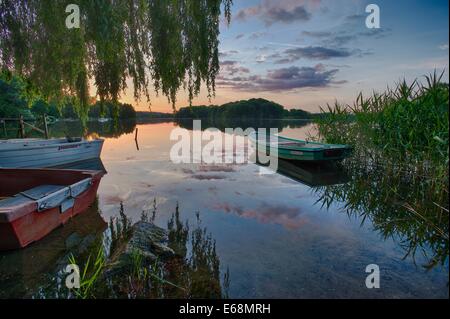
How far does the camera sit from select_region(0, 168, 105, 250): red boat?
4572 mm

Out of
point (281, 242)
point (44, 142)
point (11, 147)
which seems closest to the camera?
point (281, 242)

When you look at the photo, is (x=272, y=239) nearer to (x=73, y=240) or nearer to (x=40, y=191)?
(x=73, y=240)

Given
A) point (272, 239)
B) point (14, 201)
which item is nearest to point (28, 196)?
point (14, 201)

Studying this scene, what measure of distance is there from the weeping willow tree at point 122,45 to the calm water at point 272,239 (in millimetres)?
3335

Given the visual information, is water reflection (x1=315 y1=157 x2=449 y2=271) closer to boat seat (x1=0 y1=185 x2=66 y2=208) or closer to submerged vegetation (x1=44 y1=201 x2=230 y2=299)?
submerged vegetation (x1=44 y1=201 x2=230 y2=299)

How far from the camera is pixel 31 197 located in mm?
5641

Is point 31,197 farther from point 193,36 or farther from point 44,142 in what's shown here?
point 44,142

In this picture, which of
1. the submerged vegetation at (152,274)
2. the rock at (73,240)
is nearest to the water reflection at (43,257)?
the rock at (73,240)

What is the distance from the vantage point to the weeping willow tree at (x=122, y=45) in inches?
197

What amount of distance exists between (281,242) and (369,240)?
1927 millimetres

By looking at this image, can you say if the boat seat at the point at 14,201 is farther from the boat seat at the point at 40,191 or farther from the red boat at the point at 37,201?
the boat seat at the point at 40,191

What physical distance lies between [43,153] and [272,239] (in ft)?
37.5
